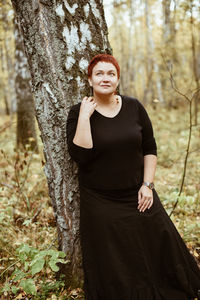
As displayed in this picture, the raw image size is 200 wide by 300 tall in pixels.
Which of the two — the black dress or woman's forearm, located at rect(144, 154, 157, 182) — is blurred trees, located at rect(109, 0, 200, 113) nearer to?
woman's forearm, located at rect(144, 154, 157, 182)

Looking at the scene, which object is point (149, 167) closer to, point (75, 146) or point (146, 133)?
point (146, 133)

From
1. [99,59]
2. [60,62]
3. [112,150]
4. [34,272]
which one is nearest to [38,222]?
[34,272]

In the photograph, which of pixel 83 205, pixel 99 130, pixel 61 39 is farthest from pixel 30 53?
pixel 83 205

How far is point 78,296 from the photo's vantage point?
2.46 metres

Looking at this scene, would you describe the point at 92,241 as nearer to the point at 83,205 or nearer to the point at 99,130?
the point at 83,205

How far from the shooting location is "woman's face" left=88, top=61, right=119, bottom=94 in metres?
2.09

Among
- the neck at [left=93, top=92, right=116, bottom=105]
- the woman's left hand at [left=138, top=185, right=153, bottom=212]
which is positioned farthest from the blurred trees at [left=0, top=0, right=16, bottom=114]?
the woman's left hand at [left=138, top=185, right=153, bottom=212]

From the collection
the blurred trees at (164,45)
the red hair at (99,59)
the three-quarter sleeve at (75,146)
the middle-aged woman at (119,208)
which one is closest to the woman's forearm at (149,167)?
the middle-aged woman at (119,208)

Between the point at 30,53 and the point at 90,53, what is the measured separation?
1.75 ft

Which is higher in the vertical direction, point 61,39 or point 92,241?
point 61,39

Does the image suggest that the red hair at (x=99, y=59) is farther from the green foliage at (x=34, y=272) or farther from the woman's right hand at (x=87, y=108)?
the green foliage at (x=34, y=272)

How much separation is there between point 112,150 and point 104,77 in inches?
23.6

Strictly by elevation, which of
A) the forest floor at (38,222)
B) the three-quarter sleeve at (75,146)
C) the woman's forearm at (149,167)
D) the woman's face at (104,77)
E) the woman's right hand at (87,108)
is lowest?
the forest floor at (38,222)

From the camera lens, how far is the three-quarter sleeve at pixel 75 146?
2010 millimetres
